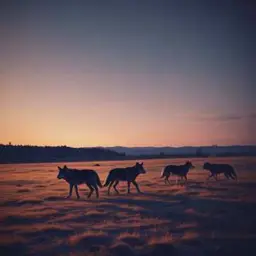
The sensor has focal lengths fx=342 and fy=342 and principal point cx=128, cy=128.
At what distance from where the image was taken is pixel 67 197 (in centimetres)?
1961

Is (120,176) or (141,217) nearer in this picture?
(141,217)

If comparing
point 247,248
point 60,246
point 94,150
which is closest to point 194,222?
point 247,248

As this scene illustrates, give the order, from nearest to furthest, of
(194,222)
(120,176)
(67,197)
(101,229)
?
(101,229), (194,222), (67,197), (120,176)

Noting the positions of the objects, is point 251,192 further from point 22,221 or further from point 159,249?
point 22,221

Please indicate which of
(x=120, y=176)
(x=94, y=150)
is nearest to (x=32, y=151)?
(x=94, y=150)

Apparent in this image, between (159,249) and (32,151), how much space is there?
85243mm

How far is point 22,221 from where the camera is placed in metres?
13.9

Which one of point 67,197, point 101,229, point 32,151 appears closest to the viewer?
point 101,229

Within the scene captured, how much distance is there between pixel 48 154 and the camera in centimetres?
9244

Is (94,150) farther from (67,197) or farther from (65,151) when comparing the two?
(67,197)

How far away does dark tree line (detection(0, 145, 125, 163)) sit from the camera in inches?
3314

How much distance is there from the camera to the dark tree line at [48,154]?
276 ft

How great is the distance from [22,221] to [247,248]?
8.66 m

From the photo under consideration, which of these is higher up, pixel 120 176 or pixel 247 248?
pixel 120 176
